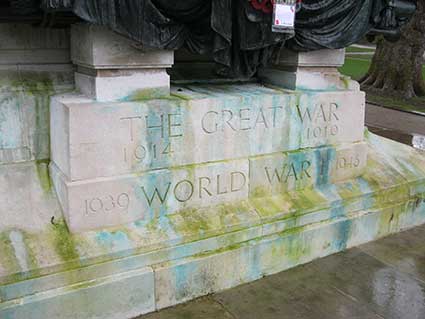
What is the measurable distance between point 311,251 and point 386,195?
0.99 m

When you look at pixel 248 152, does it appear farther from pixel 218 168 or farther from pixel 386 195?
pixel 386 195

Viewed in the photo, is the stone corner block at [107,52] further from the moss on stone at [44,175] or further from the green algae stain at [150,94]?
the moss on stone at [44,175]

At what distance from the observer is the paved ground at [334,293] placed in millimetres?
3438

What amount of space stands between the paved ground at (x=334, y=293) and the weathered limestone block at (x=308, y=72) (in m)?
1.43

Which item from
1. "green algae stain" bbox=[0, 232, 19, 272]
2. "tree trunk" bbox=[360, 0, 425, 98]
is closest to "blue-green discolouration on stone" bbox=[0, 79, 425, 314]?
"green algae stain" bbox=[0, 232, 19, 272]

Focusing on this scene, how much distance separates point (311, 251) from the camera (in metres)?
4.11

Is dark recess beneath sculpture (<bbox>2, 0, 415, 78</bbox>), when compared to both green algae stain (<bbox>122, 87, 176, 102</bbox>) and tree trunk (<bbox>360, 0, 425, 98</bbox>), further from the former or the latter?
tree trunk (<bbox>360, 0, 425, 98</bbox>)

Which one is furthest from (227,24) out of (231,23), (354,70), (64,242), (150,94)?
(354,70)

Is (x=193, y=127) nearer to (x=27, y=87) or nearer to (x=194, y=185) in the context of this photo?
(x=194, y=185)

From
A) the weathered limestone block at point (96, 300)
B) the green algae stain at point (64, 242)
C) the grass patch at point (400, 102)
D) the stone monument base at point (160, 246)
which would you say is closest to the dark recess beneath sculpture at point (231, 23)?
the stone monument base at point (160, 246)

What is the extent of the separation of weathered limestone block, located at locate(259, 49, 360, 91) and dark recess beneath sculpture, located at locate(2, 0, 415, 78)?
0.47 ft

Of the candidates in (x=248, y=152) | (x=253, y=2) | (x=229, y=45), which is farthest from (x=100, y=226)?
(x=253, y=2)

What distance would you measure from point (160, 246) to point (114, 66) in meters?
1.21

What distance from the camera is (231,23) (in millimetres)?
3600
